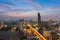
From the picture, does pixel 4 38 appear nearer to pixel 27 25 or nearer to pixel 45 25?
pixel 27 25

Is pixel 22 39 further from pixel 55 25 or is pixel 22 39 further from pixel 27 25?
pixel 55 25

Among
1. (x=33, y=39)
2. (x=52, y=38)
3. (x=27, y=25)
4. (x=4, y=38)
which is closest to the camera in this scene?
(x=4, y=38)

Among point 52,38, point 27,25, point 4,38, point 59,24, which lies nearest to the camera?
point 4,38

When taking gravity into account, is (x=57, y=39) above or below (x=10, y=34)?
below

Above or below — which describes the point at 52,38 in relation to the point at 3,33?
below

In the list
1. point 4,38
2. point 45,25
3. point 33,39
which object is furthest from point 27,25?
point 4,38

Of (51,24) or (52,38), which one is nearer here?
(52,38)

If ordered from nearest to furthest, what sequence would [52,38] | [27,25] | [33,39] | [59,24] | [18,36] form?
[18,36], [33,39], [52,38], [27,25], [59,24]

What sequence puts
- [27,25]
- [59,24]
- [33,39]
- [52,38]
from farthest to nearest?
[59,24] < [27,25] < [52,38] < [33,39]

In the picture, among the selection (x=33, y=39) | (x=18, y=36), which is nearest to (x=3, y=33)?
(x=18, y=36)
